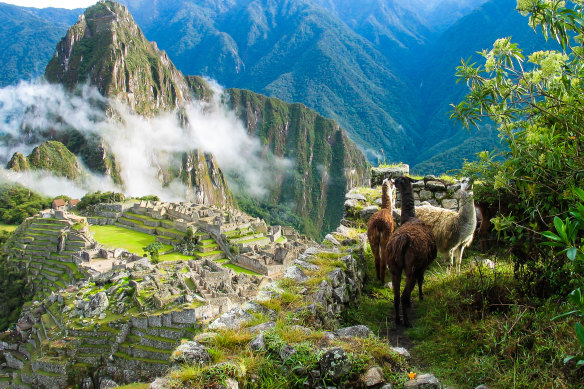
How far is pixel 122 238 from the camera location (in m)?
44.6

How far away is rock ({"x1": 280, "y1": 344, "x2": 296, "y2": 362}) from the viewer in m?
2.72

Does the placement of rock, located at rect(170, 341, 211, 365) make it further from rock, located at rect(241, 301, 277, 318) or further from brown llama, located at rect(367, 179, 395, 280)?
brown llama, located at rect(367, 179, 395, 280)

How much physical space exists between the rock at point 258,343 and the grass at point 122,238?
36.5 meters

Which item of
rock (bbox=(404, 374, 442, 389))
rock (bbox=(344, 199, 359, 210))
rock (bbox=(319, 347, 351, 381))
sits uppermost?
rock (bbox=(344, 199, 359, 210))

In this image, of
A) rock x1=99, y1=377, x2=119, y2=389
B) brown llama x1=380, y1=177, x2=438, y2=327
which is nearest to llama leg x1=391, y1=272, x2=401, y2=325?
brown llama x1=380, y1=177, x2=438, y2=327

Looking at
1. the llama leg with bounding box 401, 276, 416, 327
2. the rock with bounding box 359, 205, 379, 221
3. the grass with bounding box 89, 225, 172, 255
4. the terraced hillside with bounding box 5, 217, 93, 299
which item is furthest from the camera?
the grass with bounding box 89, 225, 172, 255

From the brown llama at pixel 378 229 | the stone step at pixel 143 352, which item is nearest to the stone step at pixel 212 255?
the stone step at pixel 143 352

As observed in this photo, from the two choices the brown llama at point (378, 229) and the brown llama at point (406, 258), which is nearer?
the brown llama at point (406, 258)

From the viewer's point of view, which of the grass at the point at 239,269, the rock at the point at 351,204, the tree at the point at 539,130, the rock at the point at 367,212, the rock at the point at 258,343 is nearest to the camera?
the rock at the point at 258,343

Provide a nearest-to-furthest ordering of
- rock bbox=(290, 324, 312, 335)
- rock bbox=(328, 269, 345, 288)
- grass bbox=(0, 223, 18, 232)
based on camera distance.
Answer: rock bbox=(290, 324, 312, 335), rock bbox=(328, 269, 345, 288), grass bbox=(0, 223, 18, 232)

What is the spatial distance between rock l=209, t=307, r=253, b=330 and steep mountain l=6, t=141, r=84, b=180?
103 meters

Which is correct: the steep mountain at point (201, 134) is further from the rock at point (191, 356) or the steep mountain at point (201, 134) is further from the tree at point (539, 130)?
the tree at point (539, 130)

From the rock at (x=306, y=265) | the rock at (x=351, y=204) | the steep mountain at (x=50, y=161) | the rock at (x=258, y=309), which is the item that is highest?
the steep mountain at (x=50, y=161)

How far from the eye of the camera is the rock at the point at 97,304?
17.6m
